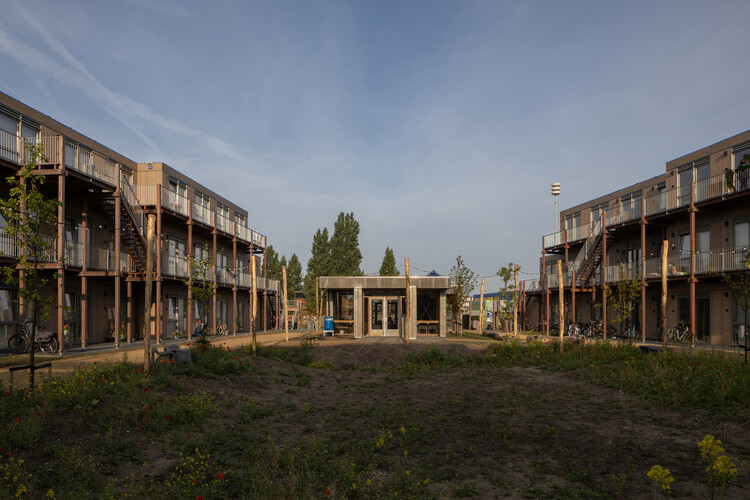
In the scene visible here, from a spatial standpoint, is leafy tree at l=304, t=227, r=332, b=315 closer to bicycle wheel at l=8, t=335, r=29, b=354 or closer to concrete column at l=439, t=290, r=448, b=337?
concrete column at l=439, t=290, r=448, b=337

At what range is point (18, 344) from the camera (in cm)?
1786

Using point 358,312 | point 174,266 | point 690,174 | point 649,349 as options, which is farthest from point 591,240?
point 174,266

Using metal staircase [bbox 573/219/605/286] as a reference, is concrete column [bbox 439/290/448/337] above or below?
below

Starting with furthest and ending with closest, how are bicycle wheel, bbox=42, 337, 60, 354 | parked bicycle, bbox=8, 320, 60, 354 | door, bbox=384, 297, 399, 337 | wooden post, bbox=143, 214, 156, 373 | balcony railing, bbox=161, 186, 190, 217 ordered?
1. door, bbox=384, 297, 399, 337
2. balcony railing, bbox=161, 186, 190, 217
3. bicycle wheel, bbox=42, 337, 60, 354
4. parked bicycle, bbox=8, 320, 60, 354
5. wooden post, bbox=143, 214, 156, 373

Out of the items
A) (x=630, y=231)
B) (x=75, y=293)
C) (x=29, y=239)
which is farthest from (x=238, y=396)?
(x=630, y=231)

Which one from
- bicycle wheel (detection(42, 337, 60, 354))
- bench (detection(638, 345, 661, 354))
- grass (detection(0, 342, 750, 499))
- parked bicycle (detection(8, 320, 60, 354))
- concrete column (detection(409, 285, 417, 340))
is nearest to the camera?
grass (detection(0, 342, 750, 499))

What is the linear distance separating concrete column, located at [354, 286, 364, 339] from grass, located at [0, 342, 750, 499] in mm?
13121

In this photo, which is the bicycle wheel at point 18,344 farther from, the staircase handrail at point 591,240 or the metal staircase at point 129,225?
the staircase handrail at point 591,240

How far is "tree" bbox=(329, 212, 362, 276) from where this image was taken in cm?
5341

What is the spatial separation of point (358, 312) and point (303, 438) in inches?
739

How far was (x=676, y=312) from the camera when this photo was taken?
25469 millimetres

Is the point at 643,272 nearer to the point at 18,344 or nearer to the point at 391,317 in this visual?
the point at 391,317

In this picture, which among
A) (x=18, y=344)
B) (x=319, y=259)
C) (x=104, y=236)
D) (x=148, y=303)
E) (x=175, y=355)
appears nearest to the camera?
Answer: (x=148, y=303)

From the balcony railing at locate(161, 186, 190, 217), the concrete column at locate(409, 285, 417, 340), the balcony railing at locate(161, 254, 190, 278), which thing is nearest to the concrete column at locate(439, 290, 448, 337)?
the concrete column at locate(409, 285, 417, 340)
